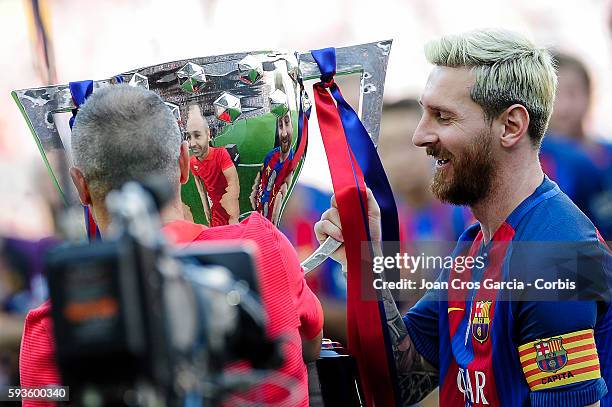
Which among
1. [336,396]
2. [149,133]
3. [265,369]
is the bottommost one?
[336,396]

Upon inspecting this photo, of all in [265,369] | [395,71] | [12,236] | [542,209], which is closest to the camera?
[265,369]

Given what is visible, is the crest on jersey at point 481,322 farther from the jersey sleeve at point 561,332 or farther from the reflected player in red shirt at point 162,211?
the reflected player in red shirt at point 162,211

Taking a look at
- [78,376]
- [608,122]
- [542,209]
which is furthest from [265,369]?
[608,122]

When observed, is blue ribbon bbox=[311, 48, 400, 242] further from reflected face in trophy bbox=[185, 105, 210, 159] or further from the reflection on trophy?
reflected face in trophy bbox=[185, 105, 210, 159]

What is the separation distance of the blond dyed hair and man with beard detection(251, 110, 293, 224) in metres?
0.46

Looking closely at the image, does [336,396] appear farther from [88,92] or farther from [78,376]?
[78,376]

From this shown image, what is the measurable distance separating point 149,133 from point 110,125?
78mm

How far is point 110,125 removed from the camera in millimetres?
2068

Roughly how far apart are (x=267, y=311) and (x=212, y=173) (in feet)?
1.90

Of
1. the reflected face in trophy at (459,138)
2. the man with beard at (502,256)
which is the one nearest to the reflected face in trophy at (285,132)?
the man with beard at (502,256)

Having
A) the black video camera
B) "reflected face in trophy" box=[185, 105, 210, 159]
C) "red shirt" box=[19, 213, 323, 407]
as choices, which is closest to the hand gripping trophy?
"reflected face in trophy" box=[185, 105, 210, 159]

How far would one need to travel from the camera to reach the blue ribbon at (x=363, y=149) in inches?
106

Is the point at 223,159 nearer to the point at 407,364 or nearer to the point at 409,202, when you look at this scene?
the point at 407,364

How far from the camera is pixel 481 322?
100 inches
